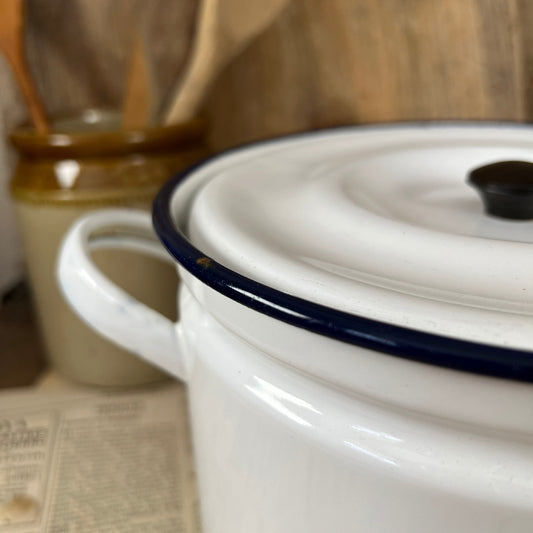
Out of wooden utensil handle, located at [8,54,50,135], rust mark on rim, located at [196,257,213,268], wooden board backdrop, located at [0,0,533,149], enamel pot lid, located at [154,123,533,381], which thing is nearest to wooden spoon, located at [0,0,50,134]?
wooden utensil handle, located at [8,54,50,135]

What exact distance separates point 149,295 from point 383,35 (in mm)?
335

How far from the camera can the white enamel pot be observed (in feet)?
0.61

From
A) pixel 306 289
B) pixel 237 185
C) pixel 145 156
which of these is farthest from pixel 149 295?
pixel 306 289

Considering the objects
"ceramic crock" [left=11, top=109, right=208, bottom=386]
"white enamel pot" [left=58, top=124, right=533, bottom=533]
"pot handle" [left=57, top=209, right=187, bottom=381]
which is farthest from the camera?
"ceramic crock" [left=11, top=109, right=208, bottom=386]

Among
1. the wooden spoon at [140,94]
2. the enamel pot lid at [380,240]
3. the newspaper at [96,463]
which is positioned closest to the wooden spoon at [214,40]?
the wooden spoon at [140,94]

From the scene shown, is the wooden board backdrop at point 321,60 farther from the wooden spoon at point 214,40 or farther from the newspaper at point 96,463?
the newspaper at point 96,463

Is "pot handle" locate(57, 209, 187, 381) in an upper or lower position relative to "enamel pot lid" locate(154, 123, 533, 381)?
lower

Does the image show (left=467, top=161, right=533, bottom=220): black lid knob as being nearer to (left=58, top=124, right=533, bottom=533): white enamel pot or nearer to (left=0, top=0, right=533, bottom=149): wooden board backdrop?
(left=58, top=124, right=533, bottom=533): white enamel pot

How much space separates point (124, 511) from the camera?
16.5 inches

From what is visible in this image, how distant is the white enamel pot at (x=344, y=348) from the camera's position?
19 centimetres

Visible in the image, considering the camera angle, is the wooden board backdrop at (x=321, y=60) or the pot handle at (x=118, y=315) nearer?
the pot handle at (x=118, y=315)

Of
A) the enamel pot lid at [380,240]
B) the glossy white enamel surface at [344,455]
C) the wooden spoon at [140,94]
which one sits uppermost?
the wooden spoon at [140,94]

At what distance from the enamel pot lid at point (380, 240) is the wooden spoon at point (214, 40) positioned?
0.48 ft

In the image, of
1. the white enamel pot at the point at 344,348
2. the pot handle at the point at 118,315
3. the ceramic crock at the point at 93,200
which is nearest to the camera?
the white enamel pot at the point at 344,348
